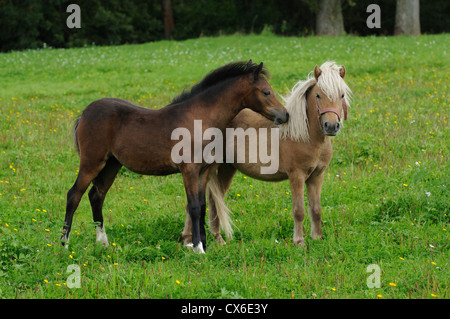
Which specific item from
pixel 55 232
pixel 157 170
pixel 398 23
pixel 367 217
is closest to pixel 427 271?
pixel 367 217

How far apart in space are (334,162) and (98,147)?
495cm

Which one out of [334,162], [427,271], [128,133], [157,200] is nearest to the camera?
[427,271]

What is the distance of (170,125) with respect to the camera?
648cm

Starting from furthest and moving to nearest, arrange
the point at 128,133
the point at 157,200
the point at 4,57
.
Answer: the point at 4,57 < the point at 157,200 < the point at 128,133

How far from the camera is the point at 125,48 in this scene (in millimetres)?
29312

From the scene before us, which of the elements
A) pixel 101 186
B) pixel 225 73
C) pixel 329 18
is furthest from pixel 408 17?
pixel 101 186

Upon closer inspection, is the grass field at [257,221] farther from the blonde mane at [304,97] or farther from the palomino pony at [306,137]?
the blonde mane at [304,97]

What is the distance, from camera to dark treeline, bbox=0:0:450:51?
3678cm

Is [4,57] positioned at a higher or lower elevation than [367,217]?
higher

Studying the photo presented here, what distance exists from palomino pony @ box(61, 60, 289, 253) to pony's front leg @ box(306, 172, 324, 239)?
1.02 m

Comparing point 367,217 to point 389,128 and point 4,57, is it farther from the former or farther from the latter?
point 4,57

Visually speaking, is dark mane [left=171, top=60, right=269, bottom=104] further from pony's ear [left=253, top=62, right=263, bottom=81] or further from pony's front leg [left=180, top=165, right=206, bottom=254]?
pony's front leg [left=180, top=165, right=206, bottom=254]

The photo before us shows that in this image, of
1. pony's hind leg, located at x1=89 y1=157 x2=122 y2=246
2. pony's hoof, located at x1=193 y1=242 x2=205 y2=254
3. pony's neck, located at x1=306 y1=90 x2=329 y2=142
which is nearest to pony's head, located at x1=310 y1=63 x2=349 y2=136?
pony's neck, located at x1=306 y1=90 x2=329 y2=142
